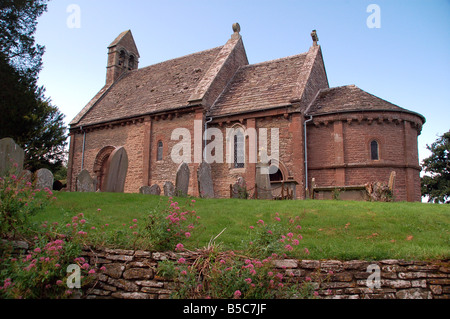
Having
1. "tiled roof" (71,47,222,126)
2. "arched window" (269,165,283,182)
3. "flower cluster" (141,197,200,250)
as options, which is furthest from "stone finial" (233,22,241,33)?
"flower cluster" (141,197,200,250)

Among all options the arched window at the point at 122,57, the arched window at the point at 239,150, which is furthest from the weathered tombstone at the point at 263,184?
the arched window at the point at 122,57

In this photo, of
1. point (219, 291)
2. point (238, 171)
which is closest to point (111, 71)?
point (238, 171)

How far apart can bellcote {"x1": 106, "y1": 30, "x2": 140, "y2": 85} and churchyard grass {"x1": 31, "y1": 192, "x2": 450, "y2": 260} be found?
1984cm

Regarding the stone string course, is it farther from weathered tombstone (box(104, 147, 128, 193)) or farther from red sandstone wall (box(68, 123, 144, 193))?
red sandstone wall (box(68, 123, 144, 193))

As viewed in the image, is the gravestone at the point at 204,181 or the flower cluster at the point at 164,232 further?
the gravestone at the point at 204,181

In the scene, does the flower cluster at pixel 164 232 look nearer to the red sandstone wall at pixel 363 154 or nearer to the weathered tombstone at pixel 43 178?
the weathered tombstone at pixel 43 178

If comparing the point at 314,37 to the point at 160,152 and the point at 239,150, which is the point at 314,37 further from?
the point at 160,152

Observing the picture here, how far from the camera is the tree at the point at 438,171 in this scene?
103 ft

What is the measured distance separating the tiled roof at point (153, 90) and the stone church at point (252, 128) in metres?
0.11

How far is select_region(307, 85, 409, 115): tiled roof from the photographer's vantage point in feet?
Result: 60.2

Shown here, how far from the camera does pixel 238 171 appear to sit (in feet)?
63.7

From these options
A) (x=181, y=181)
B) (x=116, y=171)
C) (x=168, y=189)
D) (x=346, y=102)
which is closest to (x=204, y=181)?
(x=181, y=181)
